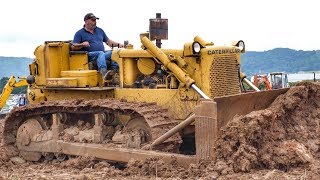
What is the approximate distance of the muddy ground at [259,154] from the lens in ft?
25.7

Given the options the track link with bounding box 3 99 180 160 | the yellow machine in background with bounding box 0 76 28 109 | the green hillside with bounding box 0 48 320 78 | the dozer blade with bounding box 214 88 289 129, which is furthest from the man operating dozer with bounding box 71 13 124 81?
the green hillside with bounding box 0 48 320 78

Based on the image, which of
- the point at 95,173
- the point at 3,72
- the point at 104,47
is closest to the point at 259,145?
the point at 95,173

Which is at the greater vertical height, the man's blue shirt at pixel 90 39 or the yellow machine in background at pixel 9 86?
the man's blue shirt at pixel 90 39

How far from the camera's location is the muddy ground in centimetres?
785

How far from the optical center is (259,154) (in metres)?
8.03

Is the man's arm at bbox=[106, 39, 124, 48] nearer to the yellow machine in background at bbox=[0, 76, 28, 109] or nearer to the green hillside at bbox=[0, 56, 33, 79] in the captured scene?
the yellow machine in background at bbox=[0, 76, 28, 109]

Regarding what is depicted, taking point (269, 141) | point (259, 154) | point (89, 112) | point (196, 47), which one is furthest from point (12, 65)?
point (259, 154)

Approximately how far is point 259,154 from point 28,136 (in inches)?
195

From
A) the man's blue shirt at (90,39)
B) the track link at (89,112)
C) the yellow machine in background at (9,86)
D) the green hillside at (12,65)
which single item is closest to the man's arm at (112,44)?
the man's blue shirt at (90,39)

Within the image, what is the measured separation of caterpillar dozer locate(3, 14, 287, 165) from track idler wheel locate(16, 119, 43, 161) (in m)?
0.02

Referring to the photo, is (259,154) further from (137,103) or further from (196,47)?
(137,103)

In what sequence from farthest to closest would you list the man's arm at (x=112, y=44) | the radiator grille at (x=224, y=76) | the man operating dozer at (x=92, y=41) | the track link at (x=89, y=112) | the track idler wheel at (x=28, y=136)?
the man's arm at (x=112, y=44), the man operating dozer at (x=92, y=41), the track idler wheel at (x=28, y=136), the radiator grille at (x=224, y=76), the track link at (x=89, y=112)

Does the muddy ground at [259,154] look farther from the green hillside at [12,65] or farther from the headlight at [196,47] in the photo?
the green hillside at [12,65]

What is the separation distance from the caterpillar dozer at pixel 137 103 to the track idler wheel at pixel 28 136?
18 millimetres
